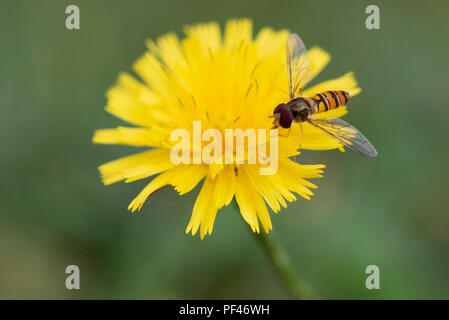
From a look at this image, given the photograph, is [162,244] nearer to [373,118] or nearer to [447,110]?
[373,118]

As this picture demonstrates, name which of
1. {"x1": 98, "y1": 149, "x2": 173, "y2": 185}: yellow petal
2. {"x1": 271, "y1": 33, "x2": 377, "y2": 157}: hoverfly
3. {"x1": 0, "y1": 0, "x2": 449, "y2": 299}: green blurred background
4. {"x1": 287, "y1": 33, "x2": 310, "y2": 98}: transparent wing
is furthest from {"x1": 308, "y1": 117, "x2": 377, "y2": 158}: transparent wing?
{"x1": 0, "y1": 0, "x2": 449, "y2": 299}: green blurred background

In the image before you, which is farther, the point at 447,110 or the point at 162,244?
the point at 447,110

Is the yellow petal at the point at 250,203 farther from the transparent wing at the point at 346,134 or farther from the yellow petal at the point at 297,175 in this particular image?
the transparent wing at the point at 346,134

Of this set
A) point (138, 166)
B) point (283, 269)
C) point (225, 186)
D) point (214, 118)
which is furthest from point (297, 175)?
point (138, 166)

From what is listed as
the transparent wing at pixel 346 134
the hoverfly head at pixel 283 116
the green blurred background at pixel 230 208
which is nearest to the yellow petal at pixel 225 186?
the hoverfly head at pixel 283 116

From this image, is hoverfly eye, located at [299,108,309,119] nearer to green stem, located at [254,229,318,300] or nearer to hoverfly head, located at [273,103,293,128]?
hoverfly head, located at [273,103,293,128]

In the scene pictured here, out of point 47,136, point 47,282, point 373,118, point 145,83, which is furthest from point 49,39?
point 373,118
